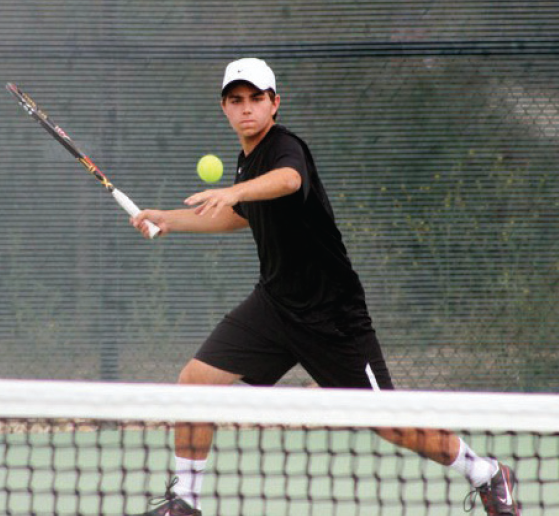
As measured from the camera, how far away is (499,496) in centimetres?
328

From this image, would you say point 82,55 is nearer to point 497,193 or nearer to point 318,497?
point 497,193

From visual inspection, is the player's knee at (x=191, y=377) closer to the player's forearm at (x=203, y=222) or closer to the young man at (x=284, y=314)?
the young man at (x=284, y=314)

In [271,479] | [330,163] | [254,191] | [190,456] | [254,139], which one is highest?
[330,163]

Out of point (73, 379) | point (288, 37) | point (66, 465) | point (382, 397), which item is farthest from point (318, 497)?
point (288, 37)

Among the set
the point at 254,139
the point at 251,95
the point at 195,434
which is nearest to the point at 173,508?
the point at 195,434

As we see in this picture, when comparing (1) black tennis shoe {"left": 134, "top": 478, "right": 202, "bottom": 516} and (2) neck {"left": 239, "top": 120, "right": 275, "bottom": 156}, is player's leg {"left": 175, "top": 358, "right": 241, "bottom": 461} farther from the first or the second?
(2) neck {"left": 239, "top": 120, "right": 275, "bottom": 156}

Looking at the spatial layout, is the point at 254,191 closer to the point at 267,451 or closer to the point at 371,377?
the point at 371,377

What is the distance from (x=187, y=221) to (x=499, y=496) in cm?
123

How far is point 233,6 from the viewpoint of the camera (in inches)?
215

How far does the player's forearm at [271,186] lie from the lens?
9.63 feet

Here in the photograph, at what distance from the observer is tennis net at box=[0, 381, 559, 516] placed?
7.66ft

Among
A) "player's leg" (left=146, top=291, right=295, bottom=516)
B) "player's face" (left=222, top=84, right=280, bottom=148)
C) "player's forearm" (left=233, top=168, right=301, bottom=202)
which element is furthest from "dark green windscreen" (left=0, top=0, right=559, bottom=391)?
"player's forearm" (left=233, top=168, right=301, bottom=202)

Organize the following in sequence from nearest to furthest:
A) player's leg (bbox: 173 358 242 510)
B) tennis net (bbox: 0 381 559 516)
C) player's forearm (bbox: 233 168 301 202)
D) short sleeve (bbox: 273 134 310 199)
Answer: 1. tennis net (bbox: 0 381 559 516)
2. player's forearm (bbox: 233 168 301 202)
3. short sleeve (bbox: 273 134 310 199)
4. player's leg (bbox: 173 358 242 510)

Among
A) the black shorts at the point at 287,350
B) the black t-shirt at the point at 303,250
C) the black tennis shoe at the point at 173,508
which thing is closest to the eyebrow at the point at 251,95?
the black t-shirt at the point at 303,250
